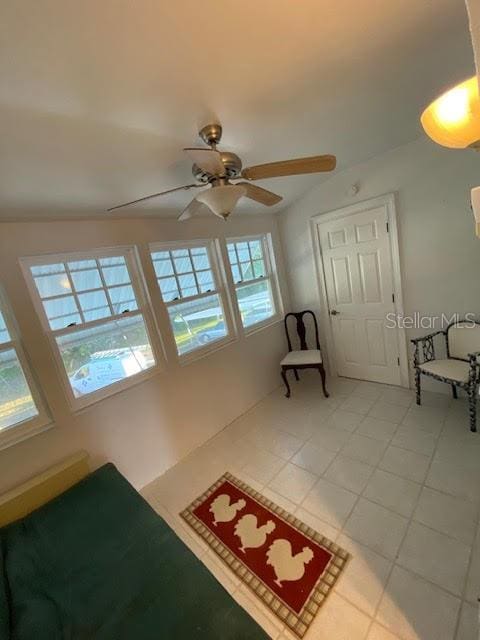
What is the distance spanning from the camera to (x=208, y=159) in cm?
118

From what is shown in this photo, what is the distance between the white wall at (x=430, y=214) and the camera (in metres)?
2.24

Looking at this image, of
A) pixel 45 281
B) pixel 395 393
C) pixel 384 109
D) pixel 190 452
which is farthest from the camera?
pixel 395 393

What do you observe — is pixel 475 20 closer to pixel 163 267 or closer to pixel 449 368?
pixel 163 267

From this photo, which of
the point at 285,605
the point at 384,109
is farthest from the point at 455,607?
the point at 384,109

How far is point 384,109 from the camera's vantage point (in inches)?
69.4

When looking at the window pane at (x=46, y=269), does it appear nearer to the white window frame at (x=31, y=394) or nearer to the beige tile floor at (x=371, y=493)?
the white window frame at (x=31, y=394)

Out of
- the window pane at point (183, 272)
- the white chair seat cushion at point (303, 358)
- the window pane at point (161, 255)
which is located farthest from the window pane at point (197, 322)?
the white chair seat cushion at point (303, 358)

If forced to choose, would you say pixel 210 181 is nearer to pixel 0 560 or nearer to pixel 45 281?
pixel 45 281

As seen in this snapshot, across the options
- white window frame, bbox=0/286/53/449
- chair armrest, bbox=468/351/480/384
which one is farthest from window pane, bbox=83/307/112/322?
chair armrest, bbox=468/351/480/384

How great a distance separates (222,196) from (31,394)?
180 cm

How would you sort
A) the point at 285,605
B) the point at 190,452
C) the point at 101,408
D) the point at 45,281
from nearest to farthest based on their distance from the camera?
1. the point at 285,605
2. the point at 45,281
3. the point at 101,408
4. the point at 190,452

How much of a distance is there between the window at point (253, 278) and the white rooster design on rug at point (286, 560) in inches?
80.8

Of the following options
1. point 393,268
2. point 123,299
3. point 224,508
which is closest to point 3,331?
point 123,299

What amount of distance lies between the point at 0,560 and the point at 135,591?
30.8 inches
